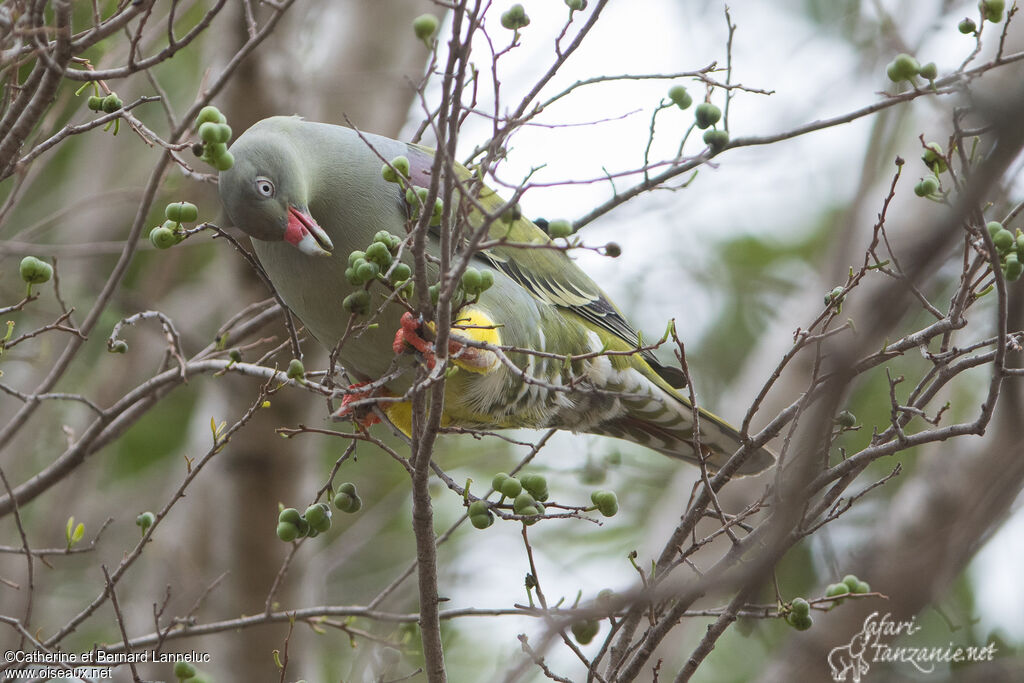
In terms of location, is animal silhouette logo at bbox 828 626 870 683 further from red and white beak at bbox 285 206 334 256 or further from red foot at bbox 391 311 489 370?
red and white beak at bbox 285 206 334 256

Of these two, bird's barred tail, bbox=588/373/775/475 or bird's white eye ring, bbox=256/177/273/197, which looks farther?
bird's barred tail, bbox=588/373/775/475

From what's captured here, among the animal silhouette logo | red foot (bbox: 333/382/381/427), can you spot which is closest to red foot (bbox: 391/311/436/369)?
red foot (bbox: 333/382/381/427)

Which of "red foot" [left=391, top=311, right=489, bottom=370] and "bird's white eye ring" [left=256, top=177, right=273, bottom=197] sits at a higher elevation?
"bird's white eye ring" [left=256, top=177, right=273, bottom=197]

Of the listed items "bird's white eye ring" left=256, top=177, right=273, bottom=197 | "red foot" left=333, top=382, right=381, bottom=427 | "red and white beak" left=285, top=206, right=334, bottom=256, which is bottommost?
"red foot" left=333, top=382, right=381, bottom=427

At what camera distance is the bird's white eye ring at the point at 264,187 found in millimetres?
2834

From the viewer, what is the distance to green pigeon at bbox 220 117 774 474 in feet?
9.46

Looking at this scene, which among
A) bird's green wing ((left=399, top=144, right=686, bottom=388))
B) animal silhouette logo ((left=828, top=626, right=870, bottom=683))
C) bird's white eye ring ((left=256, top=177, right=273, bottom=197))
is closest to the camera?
bird's white eye ring ((left=256, top=177, right=273, bottom=197))

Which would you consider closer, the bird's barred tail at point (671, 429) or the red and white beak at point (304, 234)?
the red and white beak at point (304, 234)

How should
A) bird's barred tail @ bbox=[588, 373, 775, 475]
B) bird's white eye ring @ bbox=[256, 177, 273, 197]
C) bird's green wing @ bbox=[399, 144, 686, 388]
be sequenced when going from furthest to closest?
1. bird's barred tail @ bbox=[588, 373, 775, 475]
2. bird's green wing @ bbox=[399, 144, 686, 388]
3. bird's white eye ring @ bbox=[256, 177, 273, 197]

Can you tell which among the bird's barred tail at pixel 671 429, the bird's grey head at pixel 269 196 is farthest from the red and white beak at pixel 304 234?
the bird's barred tail at pixel 671 429

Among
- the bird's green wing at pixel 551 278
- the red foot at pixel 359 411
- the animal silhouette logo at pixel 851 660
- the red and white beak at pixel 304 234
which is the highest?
the bird's green wing at pixel 551 278

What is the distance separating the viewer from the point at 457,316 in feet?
8.18

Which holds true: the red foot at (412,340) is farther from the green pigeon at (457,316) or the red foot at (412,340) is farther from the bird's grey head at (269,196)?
the bird's grey head at (269,196)

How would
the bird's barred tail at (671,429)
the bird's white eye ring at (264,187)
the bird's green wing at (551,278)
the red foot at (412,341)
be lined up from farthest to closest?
the bird's barred tail at (671,429), the bird's green wing at (551,278), the bird's white eye ring at (264,187), the red foot at (412,341)
